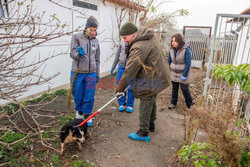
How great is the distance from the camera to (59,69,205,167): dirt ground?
3072 millimetres

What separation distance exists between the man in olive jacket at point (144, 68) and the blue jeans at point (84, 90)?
73 cm

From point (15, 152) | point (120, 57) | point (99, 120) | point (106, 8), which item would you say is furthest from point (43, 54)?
point (106, 8)

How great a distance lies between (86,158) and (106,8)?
6.90 meters

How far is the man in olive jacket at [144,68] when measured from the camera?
3.09 m

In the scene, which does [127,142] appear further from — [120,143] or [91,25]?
[91,25]

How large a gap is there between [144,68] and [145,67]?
0.03 m

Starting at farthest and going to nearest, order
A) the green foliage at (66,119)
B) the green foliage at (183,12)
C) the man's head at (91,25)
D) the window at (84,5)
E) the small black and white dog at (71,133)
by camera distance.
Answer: the green foliage at (183,12) → the window at (84,5) → the green foliage at (66,119) → the man's head at (91,25) → the small black and white dog at (71,133)

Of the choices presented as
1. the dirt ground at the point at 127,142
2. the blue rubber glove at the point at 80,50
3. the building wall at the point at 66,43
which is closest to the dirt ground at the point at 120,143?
the dirt ground at the point at 127,142

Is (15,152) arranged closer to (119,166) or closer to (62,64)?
(119,166)

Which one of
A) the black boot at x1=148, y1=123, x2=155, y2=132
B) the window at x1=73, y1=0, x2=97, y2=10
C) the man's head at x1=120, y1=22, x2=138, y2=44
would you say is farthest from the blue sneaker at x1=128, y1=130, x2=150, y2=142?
the window at x1=73, y1=0, x2=97, y2=10

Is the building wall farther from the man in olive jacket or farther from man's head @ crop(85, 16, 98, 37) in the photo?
the man in olive jacket

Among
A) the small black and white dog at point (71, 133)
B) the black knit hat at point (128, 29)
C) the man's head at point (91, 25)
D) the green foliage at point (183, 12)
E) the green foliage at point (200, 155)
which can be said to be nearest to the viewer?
the green foliage at point (200, 155)

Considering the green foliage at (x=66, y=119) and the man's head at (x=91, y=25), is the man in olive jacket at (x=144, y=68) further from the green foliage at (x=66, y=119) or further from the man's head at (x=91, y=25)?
the green foliage at (x=66, y=119)

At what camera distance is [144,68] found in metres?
3.13
